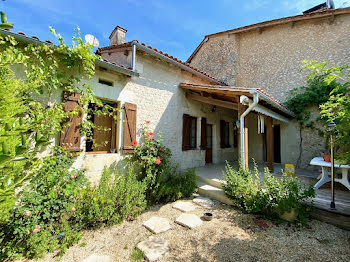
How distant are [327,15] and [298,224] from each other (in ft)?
32.2

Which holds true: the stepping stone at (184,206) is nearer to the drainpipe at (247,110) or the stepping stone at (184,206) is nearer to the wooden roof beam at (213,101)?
the drainpipe at (247,110)

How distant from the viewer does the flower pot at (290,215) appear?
3607mm

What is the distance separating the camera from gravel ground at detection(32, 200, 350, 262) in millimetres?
2662

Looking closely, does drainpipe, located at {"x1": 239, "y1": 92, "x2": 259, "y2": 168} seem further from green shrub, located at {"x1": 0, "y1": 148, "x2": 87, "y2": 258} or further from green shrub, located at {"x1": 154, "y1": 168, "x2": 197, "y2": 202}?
green shrub, located at {"x1": 0, "y1": 148, "x2": 87, "y2": 258}

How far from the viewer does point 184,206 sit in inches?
175

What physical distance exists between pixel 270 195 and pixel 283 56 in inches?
323

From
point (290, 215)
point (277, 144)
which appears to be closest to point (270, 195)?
point (290, 215)

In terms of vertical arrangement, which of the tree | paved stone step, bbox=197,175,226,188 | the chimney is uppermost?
the chimney

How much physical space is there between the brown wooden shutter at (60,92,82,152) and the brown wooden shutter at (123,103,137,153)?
4.05 ft

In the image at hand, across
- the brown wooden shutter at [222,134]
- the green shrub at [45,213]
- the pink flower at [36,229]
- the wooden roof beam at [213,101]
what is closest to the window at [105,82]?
the green shrub at [45,213]

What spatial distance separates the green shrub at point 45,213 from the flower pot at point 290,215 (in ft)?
14.6

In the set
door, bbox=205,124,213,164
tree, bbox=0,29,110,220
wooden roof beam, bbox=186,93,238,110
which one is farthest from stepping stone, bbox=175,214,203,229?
door, bbox=205,124,213,164

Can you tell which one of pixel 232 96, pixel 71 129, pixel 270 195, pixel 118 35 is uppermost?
pixel 118 35

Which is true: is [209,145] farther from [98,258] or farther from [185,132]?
[98,258]
